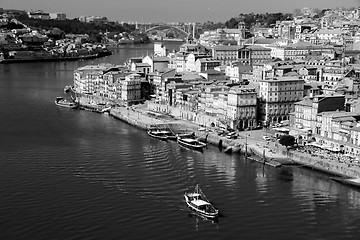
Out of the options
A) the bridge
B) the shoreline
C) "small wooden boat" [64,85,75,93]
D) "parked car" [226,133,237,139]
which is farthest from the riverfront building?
the bridge

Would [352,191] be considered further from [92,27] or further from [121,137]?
[92,27]

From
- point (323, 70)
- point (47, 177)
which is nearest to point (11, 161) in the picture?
point (47, 177)

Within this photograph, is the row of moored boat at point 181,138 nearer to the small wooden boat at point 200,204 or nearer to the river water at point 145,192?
the river water at point 145,192

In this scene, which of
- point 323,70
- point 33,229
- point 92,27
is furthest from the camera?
point 92,27

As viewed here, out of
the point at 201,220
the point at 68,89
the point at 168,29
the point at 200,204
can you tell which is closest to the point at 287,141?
the point at 200,204

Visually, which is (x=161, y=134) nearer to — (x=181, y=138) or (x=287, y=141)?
(x=181, y=138)

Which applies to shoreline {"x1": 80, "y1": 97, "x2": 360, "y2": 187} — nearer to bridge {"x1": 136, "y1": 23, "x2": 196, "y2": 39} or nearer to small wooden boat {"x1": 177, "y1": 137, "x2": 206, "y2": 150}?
small wooden boat {"x1": 177, "y1": 137, "x2": 206, "y2": 150}
